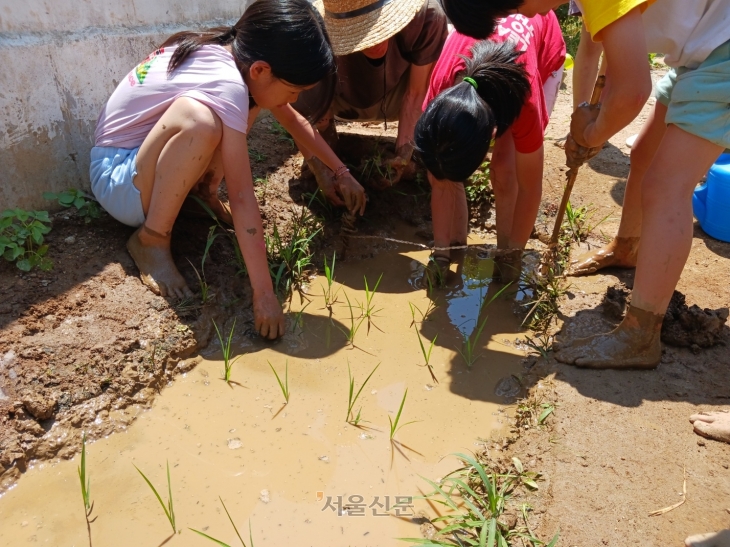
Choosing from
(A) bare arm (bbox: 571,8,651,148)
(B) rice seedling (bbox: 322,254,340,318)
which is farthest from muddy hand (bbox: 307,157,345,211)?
(A) bare arm (bbox: 571,8,651,148)

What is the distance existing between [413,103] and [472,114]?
1.16 metres

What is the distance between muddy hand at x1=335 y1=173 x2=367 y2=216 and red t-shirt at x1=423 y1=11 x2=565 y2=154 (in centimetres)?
56

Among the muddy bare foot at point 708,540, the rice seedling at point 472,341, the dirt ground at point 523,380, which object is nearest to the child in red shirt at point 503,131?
the rice seedling at point 472,341

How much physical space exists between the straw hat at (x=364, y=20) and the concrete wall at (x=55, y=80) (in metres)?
0.98

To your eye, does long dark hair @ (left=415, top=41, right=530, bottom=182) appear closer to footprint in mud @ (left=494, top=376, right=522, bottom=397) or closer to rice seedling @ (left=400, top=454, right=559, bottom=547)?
footprint in mud @ (left=494, top=376, right=522, bottom=397)

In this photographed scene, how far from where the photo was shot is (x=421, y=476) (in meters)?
1.94

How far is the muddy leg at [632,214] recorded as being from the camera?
2562 mm

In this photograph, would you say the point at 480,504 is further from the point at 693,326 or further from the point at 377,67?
the point at 377,67

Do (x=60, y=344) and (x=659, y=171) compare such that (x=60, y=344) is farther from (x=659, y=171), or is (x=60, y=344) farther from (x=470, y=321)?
(x=659, y=171)

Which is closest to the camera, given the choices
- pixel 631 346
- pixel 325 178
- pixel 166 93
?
pixel 631 346

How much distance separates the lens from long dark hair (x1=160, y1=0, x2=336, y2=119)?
2.27 metres

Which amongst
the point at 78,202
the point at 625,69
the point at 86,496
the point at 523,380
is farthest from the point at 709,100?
the point at 78,202

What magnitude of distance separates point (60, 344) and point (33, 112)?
107cm

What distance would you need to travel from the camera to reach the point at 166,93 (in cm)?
247
